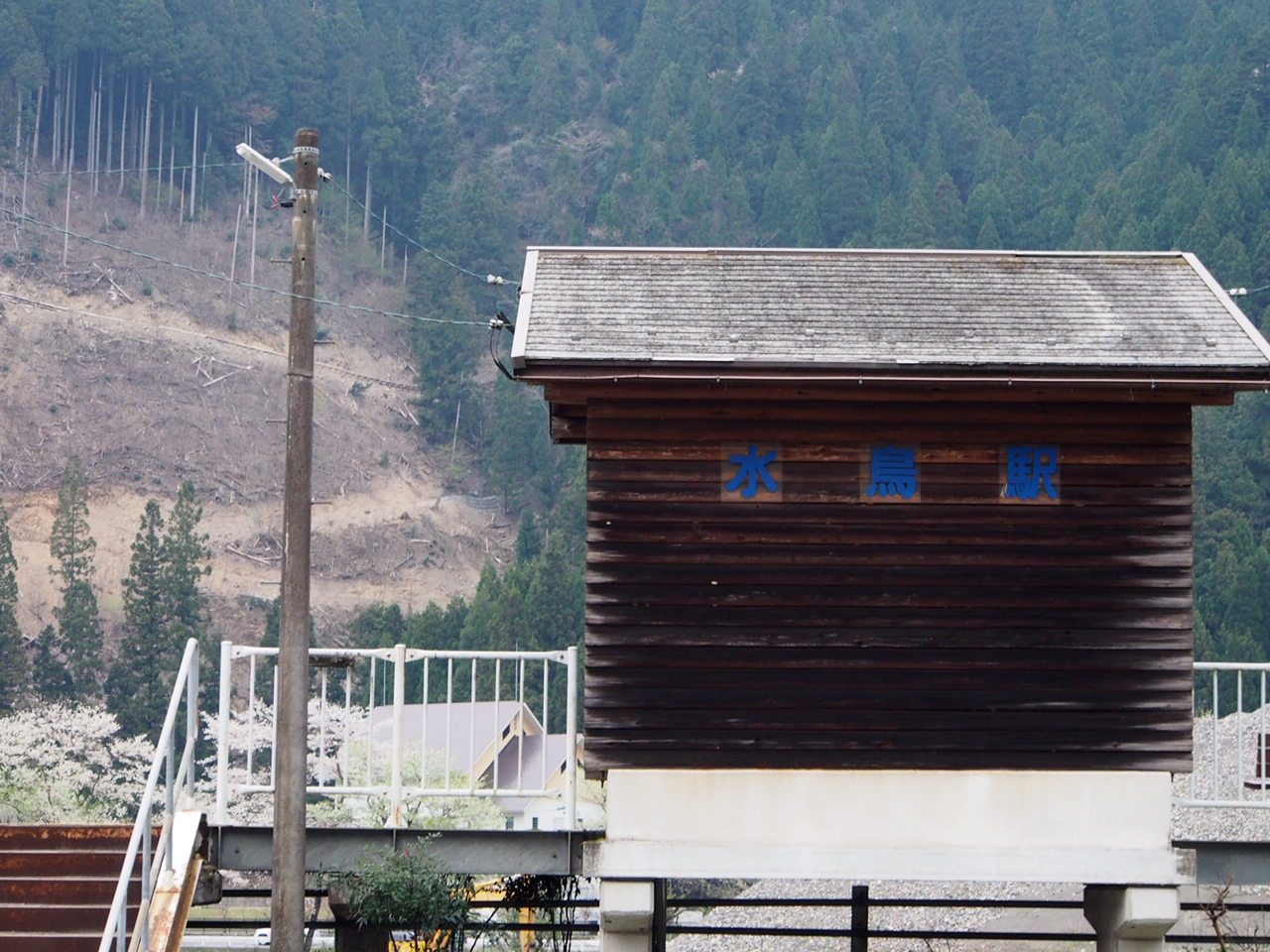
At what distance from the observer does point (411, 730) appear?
46875mm

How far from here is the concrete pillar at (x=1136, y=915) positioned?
9.66 m

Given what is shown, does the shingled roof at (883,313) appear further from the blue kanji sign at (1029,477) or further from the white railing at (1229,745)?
the white railing at (1229,745)

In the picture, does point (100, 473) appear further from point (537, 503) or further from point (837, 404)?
point (837, 404)

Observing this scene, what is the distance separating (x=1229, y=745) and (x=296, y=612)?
79.7 ft

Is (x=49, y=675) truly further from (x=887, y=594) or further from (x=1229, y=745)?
(x=887, y=594)

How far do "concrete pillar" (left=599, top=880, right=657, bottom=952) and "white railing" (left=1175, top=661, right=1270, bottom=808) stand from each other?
11.1ft

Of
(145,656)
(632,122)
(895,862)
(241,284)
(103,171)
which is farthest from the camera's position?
(632,122)

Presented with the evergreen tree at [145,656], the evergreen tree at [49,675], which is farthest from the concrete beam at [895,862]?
the evergreen tree at [49,675]

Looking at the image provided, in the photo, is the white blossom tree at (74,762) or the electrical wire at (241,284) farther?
the white blossom tree at (74,762)

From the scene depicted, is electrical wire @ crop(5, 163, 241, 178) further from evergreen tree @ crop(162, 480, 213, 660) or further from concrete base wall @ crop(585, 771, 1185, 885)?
concrete base wall @ crop(585, 771, 1185, 885)

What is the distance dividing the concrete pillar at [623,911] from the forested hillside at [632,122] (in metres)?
68.7

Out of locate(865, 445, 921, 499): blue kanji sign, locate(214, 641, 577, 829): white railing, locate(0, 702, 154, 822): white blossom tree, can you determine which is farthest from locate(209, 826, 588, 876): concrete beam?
locate(0, 702, 154, 822): white blossom tree

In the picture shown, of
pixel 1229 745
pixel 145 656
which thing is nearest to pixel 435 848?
pixel 1229 745

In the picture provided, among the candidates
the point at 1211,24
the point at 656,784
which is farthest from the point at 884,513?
the point at 1211,24
